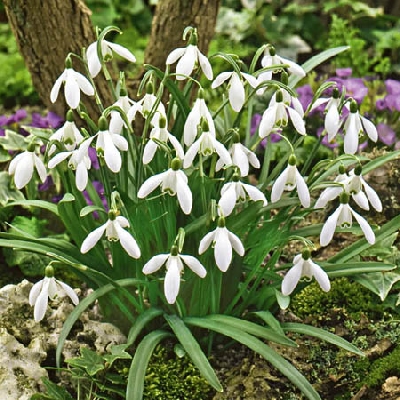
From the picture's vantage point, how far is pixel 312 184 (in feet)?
9.70

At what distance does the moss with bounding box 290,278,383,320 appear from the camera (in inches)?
123

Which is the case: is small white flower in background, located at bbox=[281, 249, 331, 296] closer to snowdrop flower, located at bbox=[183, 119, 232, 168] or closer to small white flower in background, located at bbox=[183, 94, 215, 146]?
snowdrop flower, located at bbox=[183, 119, 232, 168]

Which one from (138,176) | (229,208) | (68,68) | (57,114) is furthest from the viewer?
(57,114)

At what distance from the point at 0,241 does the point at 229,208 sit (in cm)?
91

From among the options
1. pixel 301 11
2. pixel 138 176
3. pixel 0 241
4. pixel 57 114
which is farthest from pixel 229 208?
pixel 301 11

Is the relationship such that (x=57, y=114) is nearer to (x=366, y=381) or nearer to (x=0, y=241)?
(x=0, y=241)

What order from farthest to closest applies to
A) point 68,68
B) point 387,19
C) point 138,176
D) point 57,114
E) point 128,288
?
1. point 387,19
2. point 57,114
3. point 128,288
4. point 138,176
5. point 68,68

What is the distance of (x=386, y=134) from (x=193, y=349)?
1.79m

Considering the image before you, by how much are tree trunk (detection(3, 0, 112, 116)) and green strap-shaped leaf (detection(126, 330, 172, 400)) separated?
150cm

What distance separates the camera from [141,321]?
273cm

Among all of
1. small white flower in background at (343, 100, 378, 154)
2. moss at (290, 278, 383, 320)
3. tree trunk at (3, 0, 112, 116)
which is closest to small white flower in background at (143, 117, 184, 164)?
small white flower in background at (343, 100, 378, 154)

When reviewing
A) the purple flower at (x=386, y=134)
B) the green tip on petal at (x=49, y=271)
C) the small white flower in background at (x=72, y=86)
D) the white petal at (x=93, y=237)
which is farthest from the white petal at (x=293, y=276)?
the purple flower at (x=386, y=134)

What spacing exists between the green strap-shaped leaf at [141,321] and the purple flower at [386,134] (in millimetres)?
1636

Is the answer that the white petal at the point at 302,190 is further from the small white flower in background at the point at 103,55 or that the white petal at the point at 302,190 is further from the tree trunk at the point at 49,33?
the tree trunk at the point at 49,33
